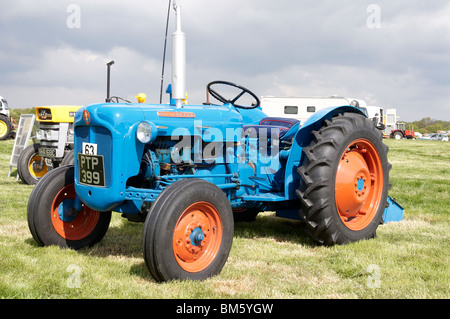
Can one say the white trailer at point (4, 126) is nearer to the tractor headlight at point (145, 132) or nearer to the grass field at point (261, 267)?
the grass field at point (261, 267)

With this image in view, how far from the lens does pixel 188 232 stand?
3.34 m

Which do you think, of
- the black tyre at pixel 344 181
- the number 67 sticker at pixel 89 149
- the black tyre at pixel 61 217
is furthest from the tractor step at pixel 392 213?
the number 67 sticker at pixel 89 149

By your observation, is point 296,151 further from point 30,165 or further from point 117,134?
point 30,165

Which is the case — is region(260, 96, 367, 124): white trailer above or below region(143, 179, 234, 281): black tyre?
above

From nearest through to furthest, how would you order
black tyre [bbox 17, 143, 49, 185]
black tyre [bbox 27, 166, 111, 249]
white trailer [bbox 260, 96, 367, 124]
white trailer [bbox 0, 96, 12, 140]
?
1. black tyre [bbox 27, 166, 111, 249]
2. black tyre [bbox 17, 143, 49, 185]
3. white trailer [bbox 0, 96, 12, 140]
4. white trailer [bbox 260, 96, 367, 124]

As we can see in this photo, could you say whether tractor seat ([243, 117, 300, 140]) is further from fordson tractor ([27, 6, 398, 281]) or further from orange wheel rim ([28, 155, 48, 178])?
orange wheel rim ([28, 155, 48, 178])

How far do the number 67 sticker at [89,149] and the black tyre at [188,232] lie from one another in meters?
0.83

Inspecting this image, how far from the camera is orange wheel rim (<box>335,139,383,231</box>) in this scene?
173 inches

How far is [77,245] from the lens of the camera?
4.27 metres

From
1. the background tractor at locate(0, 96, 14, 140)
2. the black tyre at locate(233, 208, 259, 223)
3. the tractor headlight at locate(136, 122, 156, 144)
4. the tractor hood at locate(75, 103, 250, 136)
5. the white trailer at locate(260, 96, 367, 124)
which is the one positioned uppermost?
the white trailer at locate(260, 96, 367, 124)

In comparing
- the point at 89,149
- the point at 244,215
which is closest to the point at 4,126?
the point at 244,215

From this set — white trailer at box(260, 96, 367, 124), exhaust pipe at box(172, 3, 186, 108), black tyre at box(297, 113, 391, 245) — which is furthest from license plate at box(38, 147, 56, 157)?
white trailer at box(260, 96, 367, 124)

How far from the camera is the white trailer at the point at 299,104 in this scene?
2292 cm

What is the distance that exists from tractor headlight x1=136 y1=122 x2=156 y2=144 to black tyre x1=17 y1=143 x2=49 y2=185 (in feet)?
23.4
